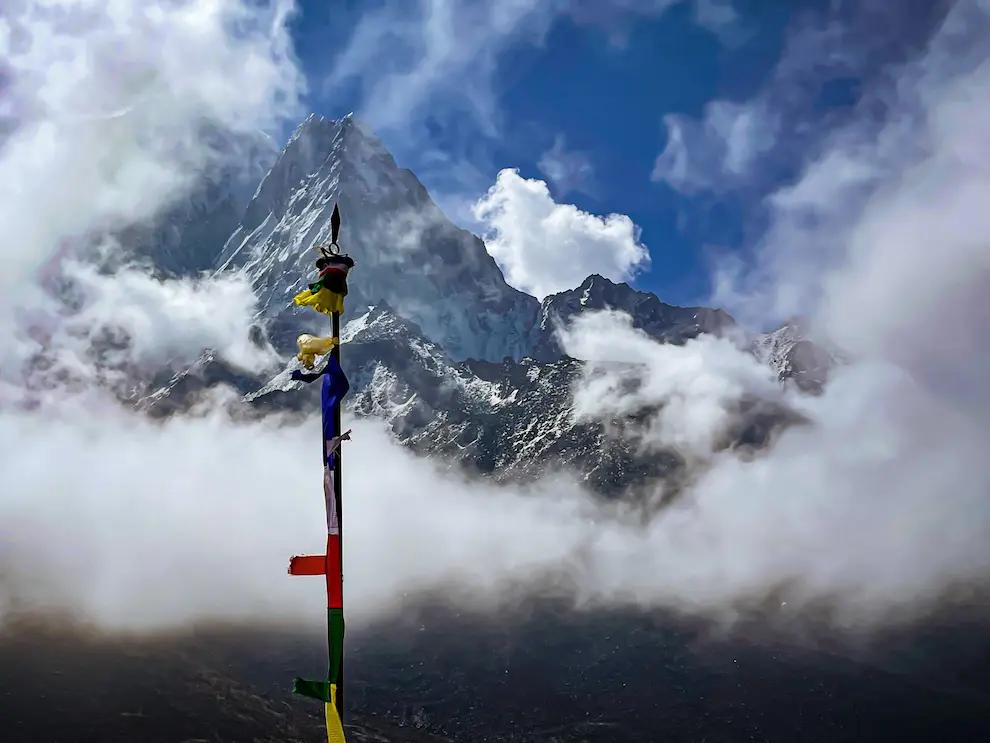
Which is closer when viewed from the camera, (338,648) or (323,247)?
(338,648)

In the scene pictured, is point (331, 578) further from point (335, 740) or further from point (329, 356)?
point (329, 356)

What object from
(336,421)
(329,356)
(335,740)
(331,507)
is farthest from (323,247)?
(335,740)

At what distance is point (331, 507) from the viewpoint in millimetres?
30406

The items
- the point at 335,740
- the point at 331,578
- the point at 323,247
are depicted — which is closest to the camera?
the point at 335,740

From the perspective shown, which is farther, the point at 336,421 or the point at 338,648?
the point at 336,421

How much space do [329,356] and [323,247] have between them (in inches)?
152

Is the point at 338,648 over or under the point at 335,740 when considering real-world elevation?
over

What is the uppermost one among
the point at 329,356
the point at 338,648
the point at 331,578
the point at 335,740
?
the point at 329,356

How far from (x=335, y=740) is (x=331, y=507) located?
7310mm

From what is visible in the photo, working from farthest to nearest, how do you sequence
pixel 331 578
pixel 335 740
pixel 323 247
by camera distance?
pixel 323 247
pixel 331 578
pixel 335 740

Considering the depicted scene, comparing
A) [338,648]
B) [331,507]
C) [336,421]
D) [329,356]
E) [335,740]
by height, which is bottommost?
[335,740]

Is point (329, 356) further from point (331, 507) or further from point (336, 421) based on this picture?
point (331, 507)

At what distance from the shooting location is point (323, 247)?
31.8 m

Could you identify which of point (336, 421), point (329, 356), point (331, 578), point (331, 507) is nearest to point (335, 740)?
point (331, 578)
